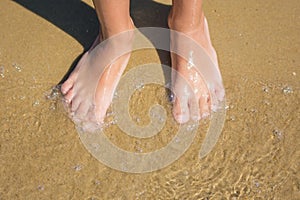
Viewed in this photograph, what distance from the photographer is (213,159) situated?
2.23 meters

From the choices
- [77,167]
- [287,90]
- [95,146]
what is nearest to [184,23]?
[287,90]

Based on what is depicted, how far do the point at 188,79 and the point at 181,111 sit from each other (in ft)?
0.58

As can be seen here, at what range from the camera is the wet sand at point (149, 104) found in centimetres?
214

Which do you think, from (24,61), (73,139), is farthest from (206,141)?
(24,61)

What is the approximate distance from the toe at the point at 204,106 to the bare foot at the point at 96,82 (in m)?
0.44

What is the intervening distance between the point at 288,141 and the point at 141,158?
2.33 feet

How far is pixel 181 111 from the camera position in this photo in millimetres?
2334

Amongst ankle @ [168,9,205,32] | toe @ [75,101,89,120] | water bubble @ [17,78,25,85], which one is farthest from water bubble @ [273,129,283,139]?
water bubble @ [17,78,25,85]

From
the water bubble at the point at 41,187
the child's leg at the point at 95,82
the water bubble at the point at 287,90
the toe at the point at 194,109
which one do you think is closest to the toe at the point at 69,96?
the child's leg at the point at 95,82

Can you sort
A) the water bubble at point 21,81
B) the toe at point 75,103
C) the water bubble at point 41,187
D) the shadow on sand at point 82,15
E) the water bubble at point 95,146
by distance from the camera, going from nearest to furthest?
the water bubble at point 41,187, the water bubble at point 95,146, the toe at point 75,103, the water bubble at point 21,81, the shadow on sand at point 82,15

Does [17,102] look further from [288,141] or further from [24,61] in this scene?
[288,141]

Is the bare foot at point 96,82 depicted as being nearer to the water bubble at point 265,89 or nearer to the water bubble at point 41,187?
the water bubble at point 41,187

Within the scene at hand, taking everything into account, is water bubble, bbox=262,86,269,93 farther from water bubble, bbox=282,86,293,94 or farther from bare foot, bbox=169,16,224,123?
bare foot, bbox=169,16,224,123

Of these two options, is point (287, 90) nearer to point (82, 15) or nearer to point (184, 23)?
point (184, 23)
